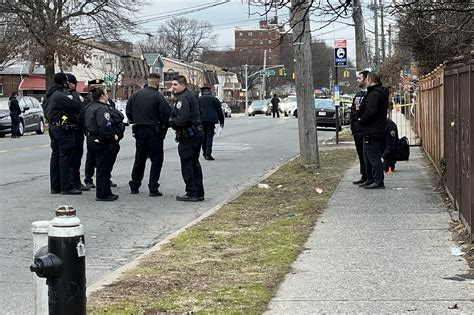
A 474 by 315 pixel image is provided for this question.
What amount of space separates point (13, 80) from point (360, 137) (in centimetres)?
6146

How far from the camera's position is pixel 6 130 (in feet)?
104

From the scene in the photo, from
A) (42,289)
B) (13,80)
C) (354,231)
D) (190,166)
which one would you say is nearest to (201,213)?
(190,166)

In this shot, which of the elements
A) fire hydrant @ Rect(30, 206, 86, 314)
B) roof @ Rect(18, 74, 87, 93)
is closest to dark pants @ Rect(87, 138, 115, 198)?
fire hydrant @ Rect(30, 206, 86, 314)

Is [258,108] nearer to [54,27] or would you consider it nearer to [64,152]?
[54,27]

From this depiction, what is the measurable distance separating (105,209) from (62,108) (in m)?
2.16

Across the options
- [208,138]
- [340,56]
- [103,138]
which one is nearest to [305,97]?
[208,138]

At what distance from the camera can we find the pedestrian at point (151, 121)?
40.9ft

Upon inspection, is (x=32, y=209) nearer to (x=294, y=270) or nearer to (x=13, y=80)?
(x=294, y=270)

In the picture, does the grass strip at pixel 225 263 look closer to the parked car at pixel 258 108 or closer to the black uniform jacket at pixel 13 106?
the black uniform jacket at pixel 13 106

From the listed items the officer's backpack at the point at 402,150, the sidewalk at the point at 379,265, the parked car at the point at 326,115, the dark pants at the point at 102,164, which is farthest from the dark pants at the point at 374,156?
the parked car at the point at 326,115

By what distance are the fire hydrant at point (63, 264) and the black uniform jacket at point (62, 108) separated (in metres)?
8.67

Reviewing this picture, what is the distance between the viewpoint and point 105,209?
11.3m

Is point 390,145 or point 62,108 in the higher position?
point 62,108

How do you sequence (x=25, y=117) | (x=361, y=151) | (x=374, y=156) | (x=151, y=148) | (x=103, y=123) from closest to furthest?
(x=103, y=123) → (x=374, y=156) → (x=151, y=148) → (x=361, y=151) → (x=25, y=117)
